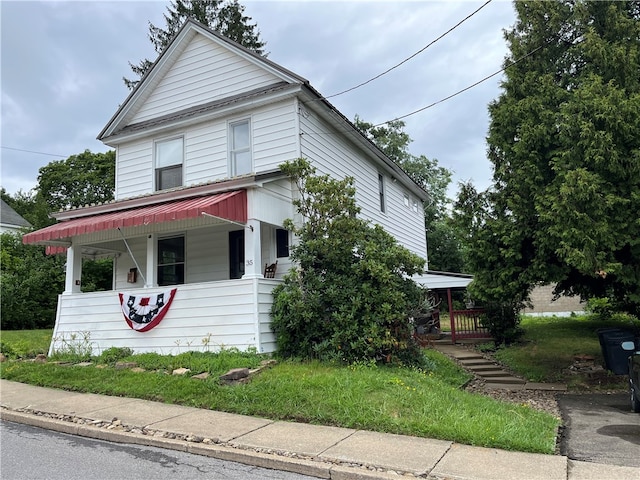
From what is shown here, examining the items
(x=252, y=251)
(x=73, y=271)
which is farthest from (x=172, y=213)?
(x=73, y=271)

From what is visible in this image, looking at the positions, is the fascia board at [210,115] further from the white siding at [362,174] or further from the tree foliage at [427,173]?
the tree foliage at [427,173]

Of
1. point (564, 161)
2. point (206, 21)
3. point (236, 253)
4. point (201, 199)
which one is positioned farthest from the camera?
point (206, 21)

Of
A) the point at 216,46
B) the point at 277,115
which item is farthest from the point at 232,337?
the point at 216,46

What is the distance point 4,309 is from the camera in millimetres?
19203

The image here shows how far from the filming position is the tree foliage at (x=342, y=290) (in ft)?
29.1

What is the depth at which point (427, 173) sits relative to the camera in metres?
37.5

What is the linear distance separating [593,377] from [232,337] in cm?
875

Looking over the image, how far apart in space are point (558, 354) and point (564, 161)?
21.5ft

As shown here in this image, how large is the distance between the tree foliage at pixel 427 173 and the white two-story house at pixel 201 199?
19.1 meters

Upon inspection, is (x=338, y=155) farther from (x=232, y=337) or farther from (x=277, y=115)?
(x=232, y=337)

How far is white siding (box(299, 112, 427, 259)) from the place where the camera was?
12.2 meters

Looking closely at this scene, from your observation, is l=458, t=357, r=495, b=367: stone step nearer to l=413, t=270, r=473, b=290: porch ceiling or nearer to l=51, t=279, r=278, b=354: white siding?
l=413, t=270, r=473, b=290: porch ceiling

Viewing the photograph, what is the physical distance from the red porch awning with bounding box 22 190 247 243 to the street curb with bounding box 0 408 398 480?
3.93 meters

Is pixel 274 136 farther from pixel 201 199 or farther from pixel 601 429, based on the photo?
pixel 601 429
